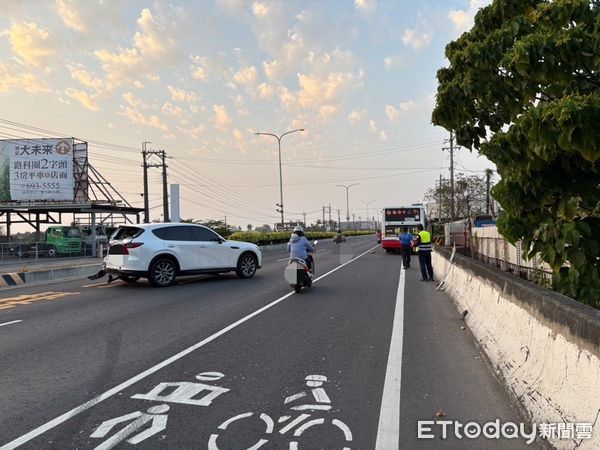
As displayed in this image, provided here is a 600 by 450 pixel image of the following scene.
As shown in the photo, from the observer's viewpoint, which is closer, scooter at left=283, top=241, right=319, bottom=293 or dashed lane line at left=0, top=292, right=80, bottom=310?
dashed lane line at left=0, top=292, right=80, bottom=310

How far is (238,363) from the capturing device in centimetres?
588

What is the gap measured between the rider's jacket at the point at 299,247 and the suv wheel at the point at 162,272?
3.58 meters

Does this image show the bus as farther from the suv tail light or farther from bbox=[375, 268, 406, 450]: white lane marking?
bbox=[375, 268, 406, 450]: white lane marking

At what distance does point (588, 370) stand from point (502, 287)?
306 cm

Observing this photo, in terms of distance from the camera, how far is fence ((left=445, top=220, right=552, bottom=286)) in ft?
28.0

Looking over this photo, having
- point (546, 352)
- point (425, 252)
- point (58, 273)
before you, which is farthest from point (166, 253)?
point (546, 352)

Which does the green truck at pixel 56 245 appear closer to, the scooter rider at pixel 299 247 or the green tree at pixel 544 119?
the scooter rider at pixel 299 247

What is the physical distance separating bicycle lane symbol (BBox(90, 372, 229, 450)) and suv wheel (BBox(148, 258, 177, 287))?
8.28 metres

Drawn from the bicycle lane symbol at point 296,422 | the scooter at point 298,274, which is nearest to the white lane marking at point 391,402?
the bicycle lane symbol at point 296,422

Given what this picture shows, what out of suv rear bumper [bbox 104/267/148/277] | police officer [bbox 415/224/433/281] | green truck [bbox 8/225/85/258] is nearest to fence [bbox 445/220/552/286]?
police officer [bbox 415/224/433/281]

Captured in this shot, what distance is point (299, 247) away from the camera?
41.2 ft

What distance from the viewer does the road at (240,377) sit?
3.92m

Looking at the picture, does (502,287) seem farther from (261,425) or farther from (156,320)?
(156,320)

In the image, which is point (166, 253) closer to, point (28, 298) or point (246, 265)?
point (246, 265)
